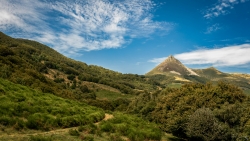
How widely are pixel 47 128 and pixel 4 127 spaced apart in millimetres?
5547

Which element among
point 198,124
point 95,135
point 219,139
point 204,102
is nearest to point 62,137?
point 95,135

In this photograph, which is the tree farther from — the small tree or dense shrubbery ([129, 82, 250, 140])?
dense shrubbery ([129, 82, 250, 140])

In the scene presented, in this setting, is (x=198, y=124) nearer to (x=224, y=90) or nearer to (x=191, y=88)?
(x=224, y=90)

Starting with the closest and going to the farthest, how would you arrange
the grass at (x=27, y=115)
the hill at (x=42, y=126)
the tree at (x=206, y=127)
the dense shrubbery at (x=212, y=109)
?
the hill at (x=42, y=126)
the grass at (x=27, y=115)
the tree at (x=206, y=127)
the dense shrubbery at (x=212, y=109)

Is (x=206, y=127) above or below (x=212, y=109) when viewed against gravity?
below

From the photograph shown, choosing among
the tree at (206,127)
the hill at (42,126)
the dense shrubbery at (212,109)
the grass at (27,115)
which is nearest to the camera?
the hill at (42,126)

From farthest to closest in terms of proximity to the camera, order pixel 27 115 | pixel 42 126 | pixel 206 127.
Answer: pixel 206 127, pixel 27 115, pixel 42 126

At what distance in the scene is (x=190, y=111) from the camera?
4831 centimetres

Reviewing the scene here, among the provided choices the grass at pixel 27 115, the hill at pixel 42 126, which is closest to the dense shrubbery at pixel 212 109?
the hill at pixel 42 126

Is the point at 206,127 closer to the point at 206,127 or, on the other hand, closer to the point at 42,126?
the point at 206,127

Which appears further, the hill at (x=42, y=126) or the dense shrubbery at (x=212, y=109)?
the dense shrubbery at (x=212, y=109)

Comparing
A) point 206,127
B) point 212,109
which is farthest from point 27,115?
point 212,109

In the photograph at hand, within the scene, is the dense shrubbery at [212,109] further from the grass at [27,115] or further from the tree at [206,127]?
the grass at [27,115]

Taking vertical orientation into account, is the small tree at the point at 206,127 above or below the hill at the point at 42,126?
below
